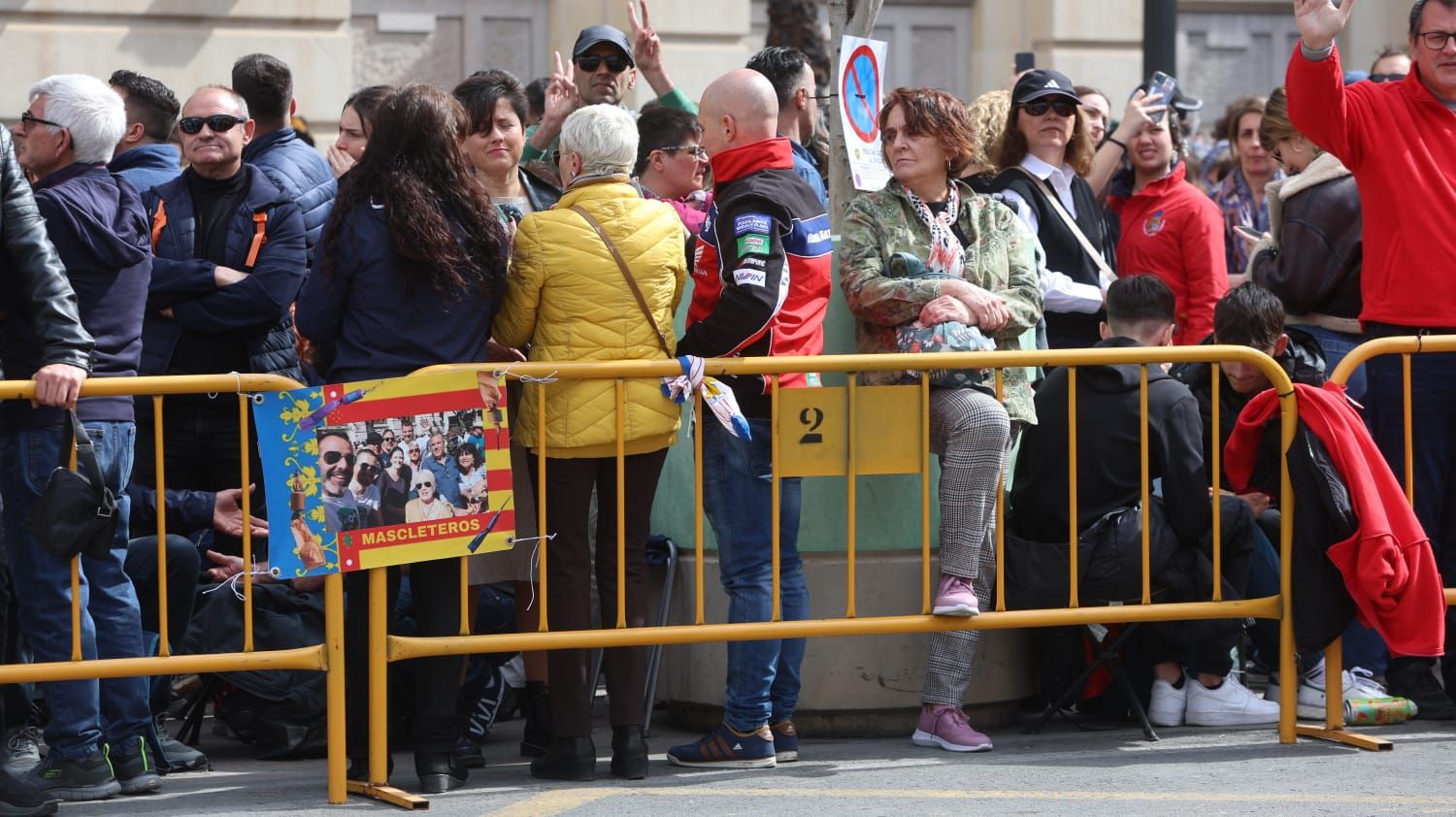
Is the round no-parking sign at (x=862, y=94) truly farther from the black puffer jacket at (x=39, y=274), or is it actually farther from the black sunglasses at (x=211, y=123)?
the black puffer jacket at (x=39, y=274)

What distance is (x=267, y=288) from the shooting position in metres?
6.81

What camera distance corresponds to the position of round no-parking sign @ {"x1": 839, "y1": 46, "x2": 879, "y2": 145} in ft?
22.3

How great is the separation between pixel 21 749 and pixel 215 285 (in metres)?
1.58

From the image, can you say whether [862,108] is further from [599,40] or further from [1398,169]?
[1398,169]

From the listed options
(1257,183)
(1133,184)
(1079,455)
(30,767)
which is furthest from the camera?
(1257,183)

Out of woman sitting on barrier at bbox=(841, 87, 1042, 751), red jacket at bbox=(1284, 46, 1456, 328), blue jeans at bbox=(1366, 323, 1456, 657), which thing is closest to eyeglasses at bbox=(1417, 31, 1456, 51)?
red jacket at bbox=(1284, 46, 1456, 328)

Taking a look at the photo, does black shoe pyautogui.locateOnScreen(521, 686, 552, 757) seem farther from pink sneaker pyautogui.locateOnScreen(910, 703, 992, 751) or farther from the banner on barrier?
pink sneaker pyautogui.locateOnScreen(910, 703, 992, 751)

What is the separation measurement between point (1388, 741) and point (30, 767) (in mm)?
4038

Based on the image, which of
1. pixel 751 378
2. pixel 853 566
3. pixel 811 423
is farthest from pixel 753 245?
pixel 853 566

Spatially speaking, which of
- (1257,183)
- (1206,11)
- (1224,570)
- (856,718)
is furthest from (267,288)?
(1206,11)

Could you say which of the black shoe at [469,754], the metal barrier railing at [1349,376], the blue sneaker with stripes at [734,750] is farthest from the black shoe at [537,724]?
the metal barrier railing at [1349,376]

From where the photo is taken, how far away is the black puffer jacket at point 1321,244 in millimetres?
7234

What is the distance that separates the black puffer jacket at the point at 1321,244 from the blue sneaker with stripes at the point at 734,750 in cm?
260

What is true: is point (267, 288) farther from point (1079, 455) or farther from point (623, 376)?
point (1079, 455)
